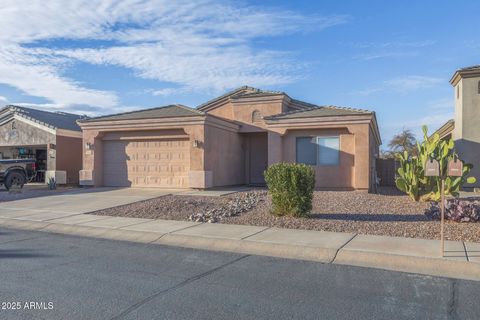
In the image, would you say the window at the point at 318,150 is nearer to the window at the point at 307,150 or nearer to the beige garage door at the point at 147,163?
the window at the point at 307,150

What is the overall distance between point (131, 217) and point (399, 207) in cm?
796

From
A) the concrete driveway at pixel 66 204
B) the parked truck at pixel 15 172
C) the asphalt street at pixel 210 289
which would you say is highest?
the parked truck at pixel 15 172

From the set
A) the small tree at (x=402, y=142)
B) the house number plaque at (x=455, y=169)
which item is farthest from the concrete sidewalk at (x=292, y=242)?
the small tree at (x=402, y=142)

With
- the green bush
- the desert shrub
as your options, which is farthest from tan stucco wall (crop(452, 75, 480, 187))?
the green bush

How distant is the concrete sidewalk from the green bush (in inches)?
58.0

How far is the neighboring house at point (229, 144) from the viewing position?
63.9 ft

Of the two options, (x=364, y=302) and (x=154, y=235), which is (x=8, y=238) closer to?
(x=154, y=235)

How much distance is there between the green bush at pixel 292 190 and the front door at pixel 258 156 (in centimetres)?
1220

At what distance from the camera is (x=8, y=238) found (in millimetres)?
9844

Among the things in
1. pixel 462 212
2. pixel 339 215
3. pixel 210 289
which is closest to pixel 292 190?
pixel 339 215

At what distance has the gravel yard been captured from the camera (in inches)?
388

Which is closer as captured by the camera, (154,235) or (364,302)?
(364,302)

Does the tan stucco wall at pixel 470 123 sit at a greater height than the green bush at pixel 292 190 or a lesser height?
greater

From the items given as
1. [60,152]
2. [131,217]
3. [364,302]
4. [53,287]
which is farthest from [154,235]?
[60,152]
